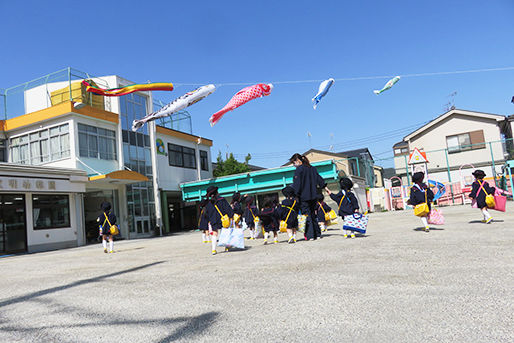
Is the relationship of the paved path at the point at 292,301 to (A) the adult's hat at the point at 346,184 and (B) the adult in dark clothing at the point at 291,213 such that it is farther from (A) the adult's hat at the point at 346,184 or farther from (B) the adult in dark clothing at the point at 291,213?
(A) the adult's hat at the point at 346,184

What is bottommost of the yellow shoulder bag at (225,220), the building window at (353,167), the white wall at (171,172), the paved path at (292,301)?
the paved path at (292,301)

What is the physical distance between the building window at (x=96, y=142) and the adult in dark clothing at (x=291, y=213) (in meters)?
14.2

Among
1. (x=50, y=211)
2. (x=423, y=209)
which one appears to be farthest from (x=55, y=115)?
(x=423, y=209)

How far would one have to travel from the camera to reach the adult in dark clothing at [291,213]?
29.6ft

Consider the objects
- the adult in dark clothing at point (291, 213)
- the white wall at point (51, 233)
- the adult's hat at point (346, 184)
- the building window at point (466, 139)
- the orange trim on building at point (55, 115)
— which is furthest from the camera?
the building window at point (466, 139)

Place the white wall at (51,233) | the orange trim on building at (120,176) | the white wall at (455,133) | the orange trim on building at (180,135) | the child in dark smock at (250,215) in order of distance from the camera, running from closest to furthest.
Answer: the child in dark smock at (250,215) → the white wall at (51,233) → the orange trim on building at (120,176) → the orange trim on building at (180,135) → the white wall at (455,133)

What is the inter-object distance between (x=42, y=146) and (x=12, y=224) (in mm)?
5795

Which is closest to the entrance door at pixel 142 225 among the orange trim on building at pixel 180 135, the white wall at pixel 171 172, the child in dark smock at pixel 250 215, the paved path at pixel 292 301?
the white wall at pixel 171 172

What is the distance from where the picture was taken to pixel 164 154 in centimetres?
2622

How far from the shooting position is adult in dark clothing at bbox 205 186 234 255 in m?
8.23

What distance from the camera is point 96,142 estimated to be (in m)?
20.7

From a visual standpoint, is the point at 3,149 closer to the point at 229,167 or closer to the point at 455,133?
the point at 229,167

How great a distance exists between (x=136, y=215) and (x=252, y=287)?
19.7m

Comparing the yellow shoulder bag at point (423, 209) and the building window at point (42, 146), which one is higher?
the building window at point (42, 146)
